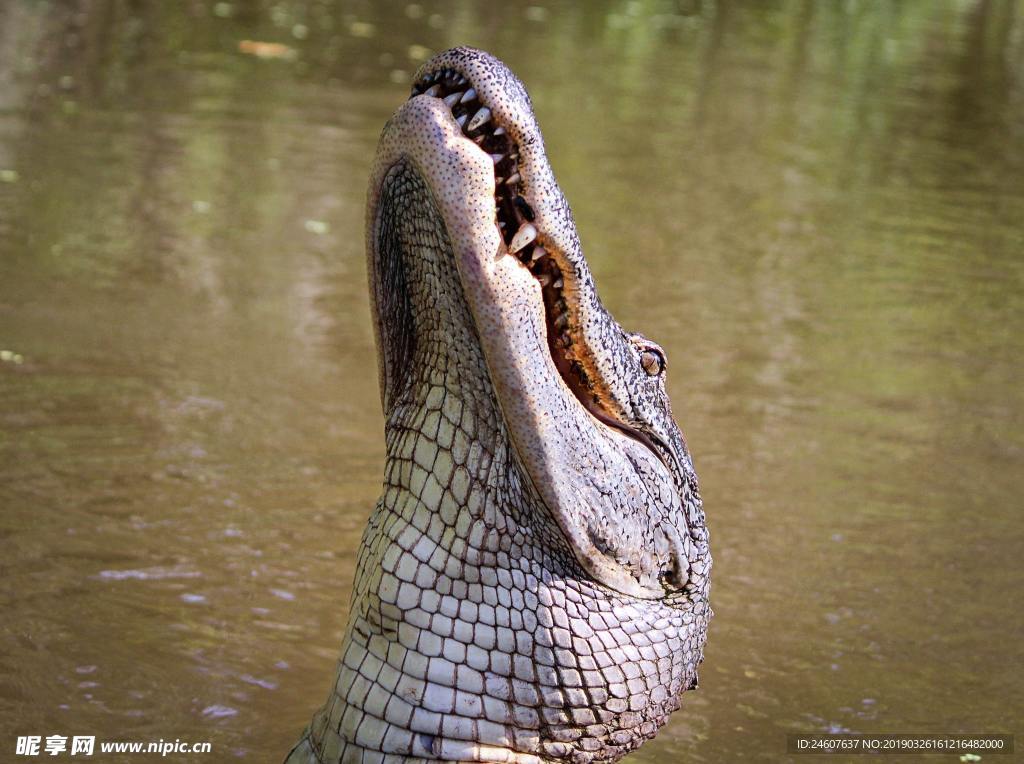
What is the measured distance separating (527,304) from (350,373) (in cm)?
388

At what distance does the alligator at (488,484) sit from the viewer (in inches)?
92.7

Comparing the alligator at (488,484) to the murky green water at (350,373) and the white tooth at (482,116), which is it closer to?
the white tooth at (482,116)

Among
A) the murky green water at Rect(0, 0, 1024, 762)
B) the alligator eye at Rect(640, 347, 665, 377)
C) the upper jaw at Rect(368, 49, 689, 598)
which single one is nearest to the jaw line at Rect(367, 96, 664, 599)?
the upper jaw at Rect(368, 49, 689, 598)

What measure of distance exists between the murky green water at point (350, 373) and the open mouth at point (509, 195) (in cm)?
184

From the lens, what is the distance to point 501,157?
2375 millimetres

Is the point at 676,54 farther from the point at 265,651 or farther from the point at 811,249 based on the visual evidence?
the point at 265,651

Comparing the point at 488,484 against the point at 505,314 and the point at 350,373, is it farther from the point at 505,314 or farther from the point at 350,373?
the point at 350,373

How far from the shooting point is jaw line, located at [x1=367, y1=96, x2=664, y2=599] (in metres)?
2.31

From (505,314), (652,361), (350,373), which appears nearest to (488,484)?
(505,314)

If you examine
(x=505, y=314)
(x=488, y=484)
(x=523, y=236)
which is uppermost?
(x=523, y=236)

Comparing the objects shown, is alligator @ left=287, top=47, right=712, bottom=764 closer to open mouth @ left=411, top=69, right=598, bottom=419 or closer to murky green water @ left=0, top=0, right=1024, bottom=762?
open mouth @ left=411, top=69, right=598, bottom=419

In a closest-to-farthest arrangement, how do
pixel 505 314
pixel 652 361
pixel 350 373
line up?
pixel 505 314 → pixel 652 361 → pixel 350 373

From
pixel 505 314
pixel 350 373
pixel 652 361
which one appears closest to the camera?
pixel 505 314

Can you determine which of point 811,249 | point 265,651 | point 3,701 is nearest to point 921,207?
point 811,249
